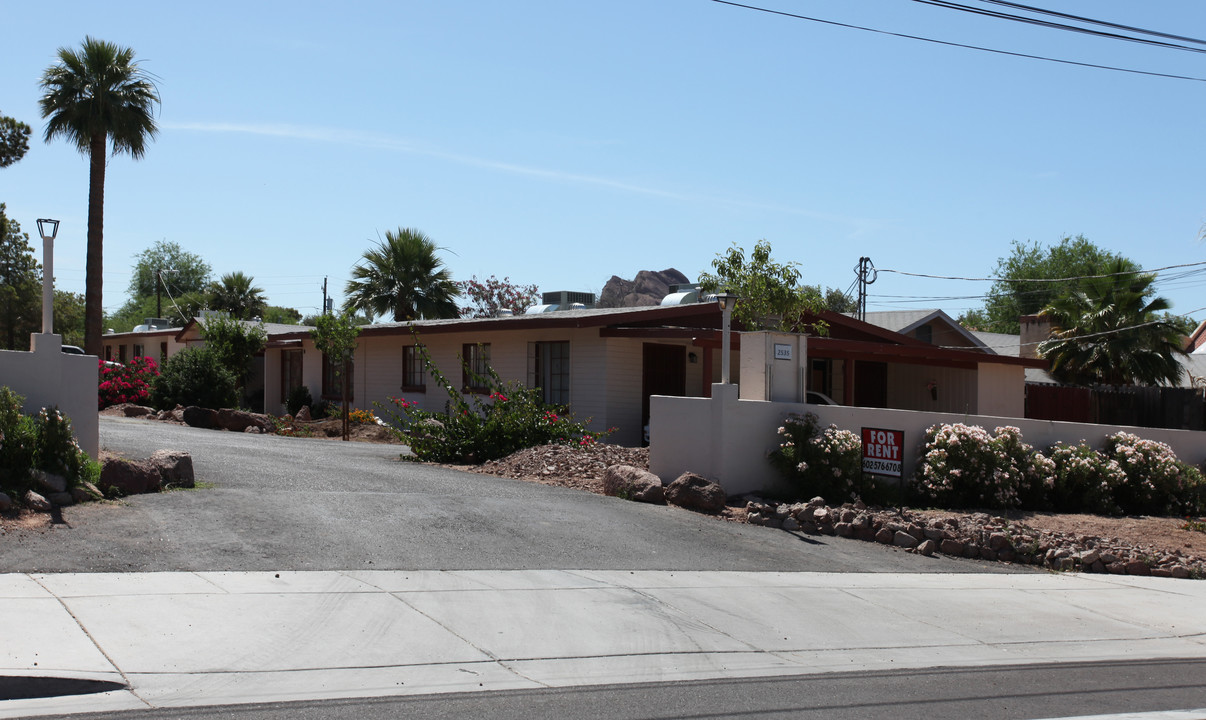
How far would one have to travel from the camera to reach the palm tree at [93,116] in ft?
97.1

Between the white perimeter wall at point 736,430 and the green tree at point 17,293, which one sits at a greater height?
the green tree at point 17,293

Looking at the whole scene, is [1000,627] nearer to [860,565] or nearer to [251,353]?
[860,565]

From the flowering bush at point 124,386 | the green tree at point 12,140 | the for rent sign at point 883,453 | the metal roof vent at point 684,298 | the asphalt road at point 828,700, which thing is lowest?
the asphalt road at point 828,700

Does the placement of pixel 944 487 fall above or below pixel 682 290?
below

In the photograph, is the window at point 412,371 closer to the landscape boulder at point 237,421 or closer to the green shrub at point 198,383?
the landscape boulder at point 237,421

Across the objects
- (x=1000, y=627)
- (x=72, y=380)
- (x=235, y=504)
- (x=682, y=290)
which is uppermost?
(x=682, y=290)

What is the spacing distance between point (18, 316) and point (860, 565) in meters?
49.6

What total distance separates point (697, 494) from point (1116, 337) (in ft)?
71.8

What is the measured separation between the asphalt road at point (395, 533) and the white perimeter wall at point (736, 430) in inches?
45.7

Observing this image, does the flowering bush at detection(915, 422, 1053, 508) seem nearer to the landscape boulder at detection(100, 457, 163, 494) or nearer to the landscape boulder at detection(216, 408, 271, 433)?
the landscape boulder at detection(100, 457, 163, 494)

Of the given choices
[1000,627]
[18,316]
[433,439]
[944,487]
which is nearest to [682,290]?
[433,439]

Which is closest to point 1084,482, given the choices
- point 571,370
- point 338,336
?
point 571,370

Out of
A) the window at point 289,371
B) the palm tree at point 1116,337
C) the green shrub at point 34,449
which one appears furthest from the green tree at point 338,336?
the palm tree at point 1116,337

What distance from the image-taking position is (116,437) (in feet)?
59.0
